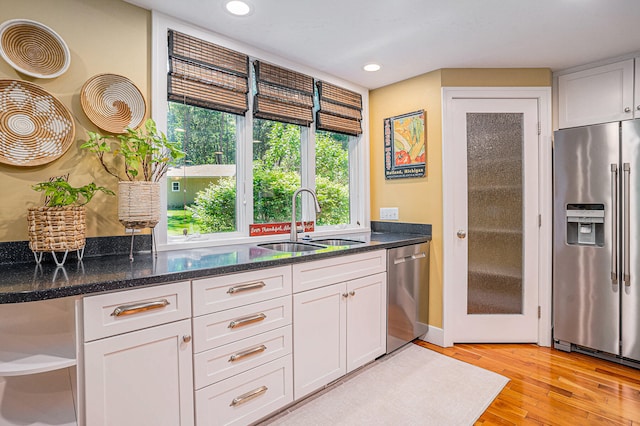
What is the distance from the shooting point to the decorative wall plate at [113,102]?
175 centimetres

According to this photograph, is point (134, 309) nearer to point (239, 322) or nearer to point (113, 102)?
point (239, 322)

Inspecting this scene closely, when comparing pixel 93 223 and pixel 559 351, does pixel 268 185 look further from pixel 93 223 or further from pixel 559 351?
pixel 559 351

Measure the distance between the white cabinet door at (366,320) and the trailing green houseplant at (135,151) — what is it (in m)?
1.36

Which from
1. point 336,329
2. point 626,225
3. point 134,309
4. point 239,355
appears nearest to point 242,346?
point 239,355

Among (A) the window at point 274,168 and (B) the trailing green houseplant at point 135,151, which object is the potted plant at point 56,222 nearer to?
(B) the trailing green houseplant at point 135,151

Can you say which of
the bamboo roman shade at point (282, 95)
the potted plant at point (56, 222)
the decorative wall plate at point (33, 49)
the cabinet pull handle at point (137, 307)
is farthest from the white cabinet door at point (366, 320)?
the decorative wall plate at point (33, 49)

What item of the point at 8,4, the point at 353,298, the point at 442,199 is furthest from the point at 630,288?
the point at 8,4

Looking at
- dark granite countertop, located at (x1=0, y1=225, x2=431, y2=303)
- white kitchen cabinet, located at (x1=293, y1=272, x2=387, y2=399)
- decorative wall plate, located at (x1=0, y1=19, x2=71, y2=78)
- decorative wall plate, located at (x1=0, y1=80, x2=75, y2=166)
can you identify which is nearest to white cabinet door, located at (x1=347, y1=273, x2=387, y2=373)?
white kitchen cabinet, located at (x1=293, y1=272, x2=387, y2=399)

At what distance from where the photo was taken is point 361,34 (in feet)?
7.43

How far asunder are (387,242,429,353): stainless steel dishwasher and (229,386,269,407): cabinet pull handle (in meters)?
1.14

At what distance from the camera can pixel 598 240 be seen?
2.54m

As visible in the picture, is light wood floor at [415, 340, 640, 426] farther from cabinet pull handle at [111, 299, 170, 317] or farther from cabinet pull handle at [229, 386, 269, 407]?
cabinet pull handle at [111, 299, 170, 317]

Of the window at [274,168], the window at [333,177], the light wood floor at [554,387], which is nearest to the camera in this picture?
the light wood floor at [554,387]

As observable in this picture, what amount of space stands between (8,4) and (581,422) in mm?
3560
